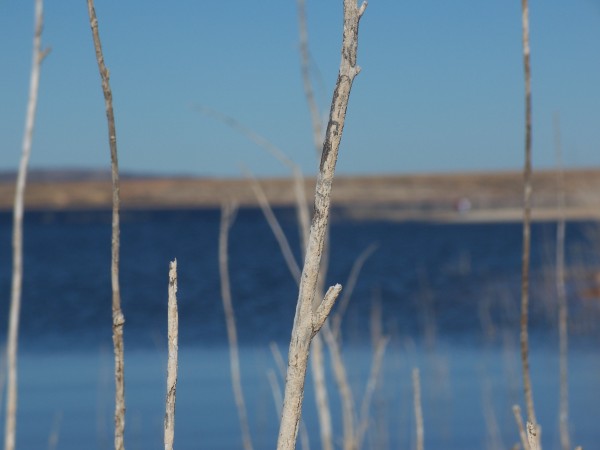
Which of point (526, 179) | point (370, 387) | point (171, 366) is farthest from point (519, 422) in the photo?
point (370, 387)

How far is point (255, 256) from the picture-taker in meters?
30.5

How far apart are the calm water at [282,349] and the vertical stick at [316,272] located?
→ 2.63 m

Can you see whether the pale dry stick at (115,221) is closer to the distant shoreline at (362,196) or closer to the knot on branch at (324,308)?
the knot on branch at (324,308)

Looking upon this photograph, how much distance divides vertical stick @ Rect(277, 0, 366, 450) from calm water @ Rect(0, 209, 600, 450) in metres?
2.63

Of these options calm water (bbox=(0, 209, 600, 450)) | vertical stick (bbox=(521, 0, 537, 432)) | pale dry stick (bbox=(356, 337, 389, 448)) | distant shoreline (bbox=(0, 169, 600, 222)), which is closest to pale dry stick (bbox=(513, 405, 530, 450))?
vertical stick (bbox=(521, 0, 537, 432))

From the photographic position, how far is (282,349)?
9625 mm

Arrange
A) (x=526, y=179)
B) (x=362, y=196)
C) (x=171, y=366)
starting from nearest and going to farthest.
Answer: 1. (x=171, y=366)
2. (x=526, y=179)
3. (x=362, y=196)

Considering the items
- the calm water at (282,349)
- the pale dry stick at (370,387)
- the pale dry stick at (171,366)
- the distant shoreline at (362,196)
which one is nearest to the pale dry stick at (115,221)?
the pale dry stick at (171,366)

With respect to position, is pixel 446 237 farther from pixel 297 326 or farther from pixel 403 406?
pixel 297 326

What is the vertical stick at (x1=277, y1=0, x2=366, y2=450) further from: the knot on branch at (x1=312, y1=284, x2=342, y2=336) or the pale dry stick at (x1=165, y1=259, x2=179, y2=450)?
the pale dry stick at (x1=165, y1=259, x2=179, y2=450)

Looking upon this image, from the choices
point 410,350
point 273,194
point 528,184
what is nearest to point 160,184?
point 273,194

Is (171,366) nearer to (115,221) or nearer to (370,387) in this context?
(115,221)

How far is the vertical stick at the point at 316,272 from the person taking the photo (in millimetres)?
707

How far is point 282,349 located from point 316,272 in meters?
8.99
